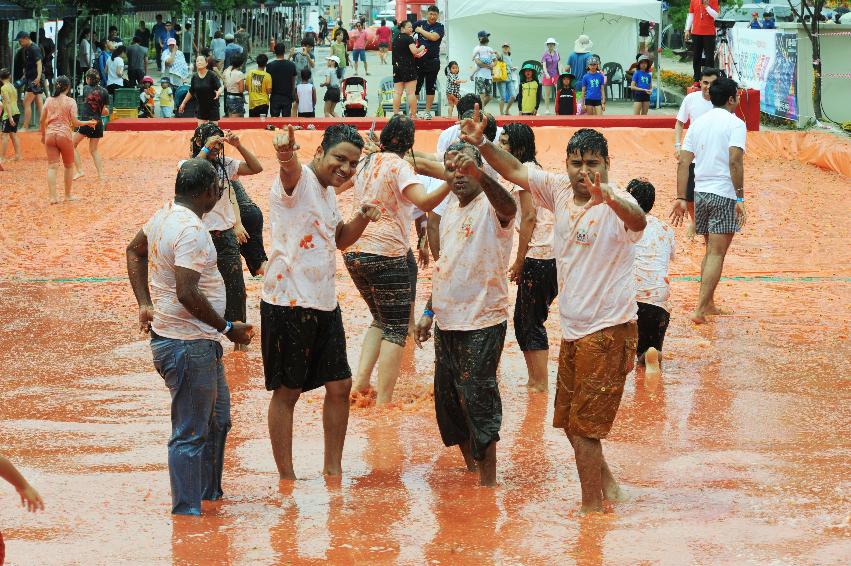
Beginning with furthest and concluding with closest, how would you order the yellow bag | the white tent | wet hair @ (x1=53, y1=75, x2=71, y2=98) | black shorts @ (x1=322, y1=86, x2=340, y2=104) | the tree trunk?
the white tent, the yellow bag, black shorts @ (x1=322, y1=86, x2=340, y2=104), the tree trunk, wet hair @ (x1=53, y1=75, x2=71, y2=98)

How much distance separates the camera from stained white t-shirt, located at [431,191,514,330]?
604cm

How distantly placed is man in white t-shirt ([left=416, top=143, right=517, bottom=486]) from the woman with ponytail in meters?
11.6

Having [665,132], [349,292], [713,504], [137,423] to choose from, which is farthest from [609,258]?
[665,132]

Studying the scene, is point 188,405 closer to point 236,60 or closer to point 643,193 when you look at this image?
point 643,193

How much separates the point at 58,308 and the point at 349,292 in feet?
8.79

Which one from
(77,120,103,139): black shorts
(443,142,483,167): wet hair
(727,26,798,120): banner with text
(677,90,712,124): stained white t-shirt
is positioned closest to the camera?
(443,142,483,167): wet hair

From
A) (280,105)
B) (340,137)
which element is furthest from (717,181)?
(280,105)

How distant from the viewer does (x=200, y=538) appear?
5.21 metres

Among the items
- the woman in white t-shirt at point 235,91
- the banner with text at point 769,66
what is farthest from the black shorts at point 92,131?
the banner with text at point 769,66

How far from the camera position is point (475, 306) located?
19.8 ft

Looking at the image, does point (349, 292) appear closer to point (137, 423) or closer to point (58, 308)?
point (58, 308)

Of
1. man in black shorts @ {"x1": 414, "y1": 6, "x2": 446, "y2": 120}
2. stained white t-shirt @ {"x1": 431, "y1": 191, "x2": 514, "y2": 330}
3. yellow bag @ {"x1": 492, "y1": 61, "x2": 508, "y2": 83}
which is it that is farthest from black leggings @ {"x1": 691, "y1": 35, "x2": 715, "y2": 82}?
stained white t-shirt @ {"x1": 431, "y1": 191, "x2": 514, "y2": 330}

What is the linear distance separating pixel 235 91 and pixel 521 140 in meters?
18.2

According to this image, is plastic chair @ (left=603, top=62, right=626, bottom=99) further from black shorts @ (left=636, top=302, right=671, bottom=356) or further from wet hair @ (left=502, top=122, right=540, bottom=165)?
wet hair @ (left=502, top=122, right=540, bottom=165)
